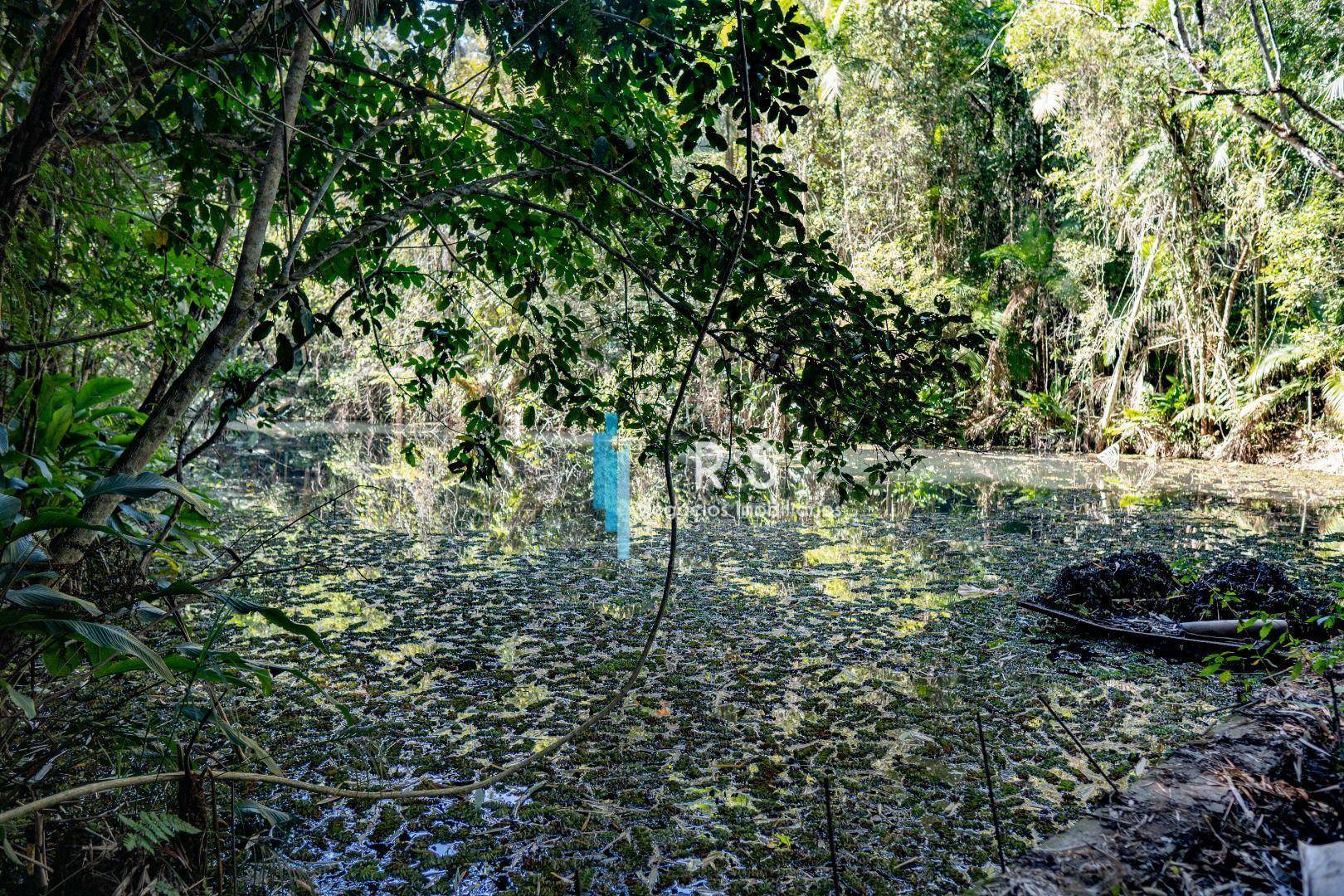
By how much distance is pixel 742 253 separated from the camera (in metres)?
2.00

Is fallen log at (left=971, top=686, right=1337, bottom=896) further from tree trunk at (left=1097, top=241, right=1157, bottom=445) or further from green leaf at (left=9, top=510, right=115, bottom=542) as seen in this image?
tree trunk at (left=1097, top=241, right=1157, bottom=445)

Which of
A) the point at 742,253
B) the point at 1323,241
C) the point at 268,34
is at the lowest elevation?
the point at 742,253

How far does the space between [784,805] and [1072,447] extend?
45.2 ft

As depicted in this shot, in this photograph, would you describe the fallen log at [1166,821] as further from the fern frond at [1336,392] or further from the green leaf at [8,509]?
the fern frond at [1336,392]

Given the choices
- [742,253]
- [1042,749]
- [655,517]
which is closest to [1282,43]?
[655,517]

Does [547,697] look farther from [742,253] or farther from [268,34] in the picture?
[268,34]

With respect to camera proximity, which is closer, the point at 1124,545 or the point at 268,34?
the point at 268,34

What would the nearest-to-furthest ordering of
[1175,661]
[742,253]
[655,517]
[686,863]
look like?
[742,253]
[686,863]
[1175,661]
[655,517]

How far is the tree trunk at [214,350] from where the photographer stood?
1893 mm

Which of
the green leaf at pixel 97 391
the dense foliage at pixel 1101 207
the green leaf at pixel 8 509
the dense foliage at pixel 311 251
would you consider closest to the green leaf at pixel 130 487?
the dense foliage at pixel 311 251

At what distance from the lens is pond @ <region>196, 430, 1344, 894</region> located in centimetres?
234

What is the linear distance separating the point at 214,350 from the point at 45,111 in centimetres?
57

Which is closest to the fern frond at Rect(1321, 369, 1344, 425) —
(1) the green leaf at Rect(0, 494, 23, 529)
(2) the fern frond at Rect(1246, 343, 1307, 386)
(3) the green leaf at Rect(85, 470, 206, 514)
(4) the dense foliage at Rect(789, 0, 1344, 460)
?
(4) the dense foliage at Rect(789, 0, 1344, 460)

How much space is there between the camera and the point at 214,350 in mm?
1929
